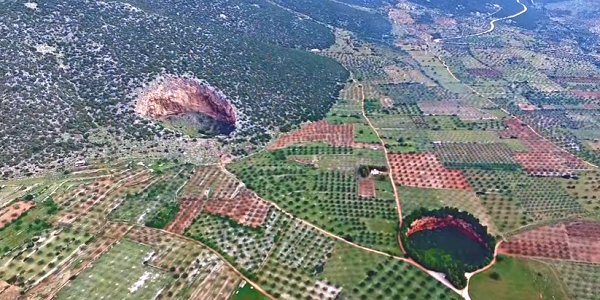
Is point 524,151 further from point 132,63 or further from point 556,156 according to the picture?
point 132,63

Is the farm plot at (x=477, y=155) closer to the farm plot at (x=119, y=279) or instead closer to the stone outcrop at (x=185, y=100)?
the stone outcrop at (x=185, y=100)

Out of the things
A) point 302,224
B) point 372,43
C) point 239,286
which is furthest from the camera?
point 372,43

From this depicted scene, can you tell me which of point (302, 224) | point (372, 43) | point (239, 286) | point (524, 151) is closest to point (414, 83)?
point (372, 43)

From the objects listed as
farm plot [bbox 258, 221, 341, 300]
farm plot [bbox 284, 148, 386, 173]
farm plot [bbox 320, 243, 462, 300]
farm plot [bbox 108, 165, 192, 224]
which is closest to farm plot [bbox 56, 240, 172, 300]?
farm plot [bbox 108, 165, 192, 224]

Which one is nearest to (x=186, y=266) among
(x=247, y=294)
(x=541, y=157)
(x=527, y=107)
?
(x=247, y=294)

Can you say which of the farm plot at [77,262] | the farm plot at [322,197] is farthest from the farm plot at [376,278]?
the farm plot at [77,262]

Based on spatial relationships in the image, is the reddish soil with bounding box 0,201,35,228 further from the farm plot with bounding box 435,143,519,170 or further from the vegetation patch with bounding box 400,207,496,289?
the farm plot with bounding box 435,143,519,170
